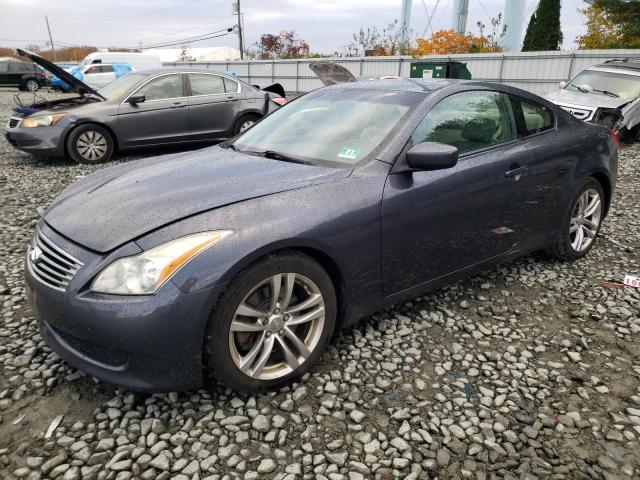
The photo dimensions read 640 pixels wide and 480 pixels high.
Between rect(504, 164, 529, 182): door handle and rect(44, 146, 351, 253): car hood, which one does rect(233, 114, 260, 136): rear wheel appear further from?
rect(504, 164, 529, 182): door handle

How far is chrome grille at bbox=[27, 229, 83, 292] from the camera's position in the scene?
2117 mm

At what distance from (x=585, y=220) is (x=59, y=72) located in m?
7.44

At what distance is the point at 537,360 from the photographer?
9.02 ft

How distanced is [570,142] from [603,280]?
1.11 m

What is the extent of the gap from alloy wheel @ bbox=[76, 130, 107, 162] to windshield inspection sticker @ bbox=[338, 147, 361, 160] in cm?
620

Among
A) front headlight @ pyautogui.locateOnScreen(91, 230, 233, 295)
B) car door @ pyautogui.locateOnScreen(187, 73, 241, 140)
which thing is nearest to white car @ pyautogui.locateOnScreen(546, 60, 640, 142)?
car door @ pyautogui.locateOnScreen(187, 73, 241, 140)

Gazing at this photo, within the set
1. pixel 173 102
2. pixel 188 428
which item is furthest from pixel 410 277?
pixel 173 102

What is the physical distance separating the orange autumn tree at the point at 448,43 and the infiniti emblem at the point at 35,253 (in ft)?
85.3

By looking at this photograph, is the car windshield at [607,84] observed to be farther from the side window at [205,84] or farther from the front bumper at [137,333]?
the front bumper at [137,333]

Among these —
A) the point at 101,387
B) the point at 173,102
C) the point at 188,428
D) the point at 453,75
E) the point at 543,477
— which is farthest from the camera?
the point at 453,75

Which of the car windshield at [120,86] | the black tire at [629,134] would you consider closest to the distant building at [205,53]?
the car windshield at [120,86]

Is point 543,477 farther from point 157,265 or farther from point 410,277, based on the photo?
point 157,265

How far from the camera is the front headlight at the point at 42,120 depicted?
745 centimetres

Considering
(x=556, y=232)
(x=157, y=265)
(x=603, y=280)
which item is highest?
(x=157, y=265)
